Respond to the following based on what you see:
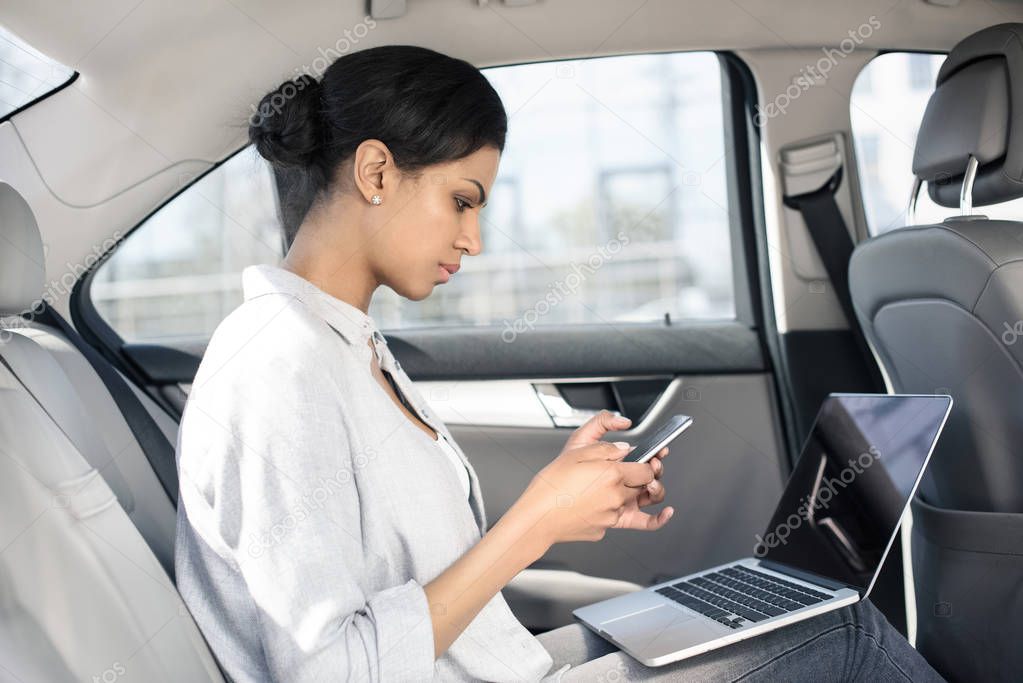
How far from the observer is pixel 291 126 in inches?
47.5

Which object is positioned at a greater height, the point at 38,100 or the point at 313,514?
the point at 38,100

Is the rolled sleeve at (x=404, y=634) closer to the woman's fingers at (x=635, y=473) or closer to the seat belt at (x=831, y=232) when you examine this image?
the woman's fingers at (x=635, y=473)

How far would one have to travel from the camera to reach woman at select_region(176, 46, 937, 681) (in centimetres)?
92

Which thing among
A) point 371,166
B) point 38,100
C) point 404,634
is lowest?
point 404,634

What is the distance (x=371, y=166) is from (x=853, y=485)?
3.02ft

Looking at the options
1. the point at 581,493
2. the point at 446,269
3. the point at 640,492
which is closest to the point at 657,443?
the point at 640,492

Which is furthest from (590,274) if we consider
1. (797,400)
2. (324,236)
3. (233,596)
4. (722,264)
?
(233,596)

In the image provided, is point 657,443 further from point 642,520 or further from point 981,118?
point 981,118

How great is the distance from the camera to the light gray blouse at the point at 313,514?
35.7 inches

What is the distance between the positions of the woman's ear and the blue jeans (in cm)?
64

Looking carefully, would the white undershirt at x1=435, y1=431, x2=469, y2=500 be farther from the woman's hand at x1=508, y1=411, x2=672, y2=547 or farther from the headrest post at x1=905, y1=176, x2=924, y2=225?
→ the headrest post at x1=905, y1=176, x2=924, y2=225

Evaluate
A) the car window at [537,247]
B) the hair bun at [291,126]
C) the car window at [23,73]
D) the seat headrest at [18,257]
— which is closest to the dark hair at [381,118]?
the hair bun at [291,126]

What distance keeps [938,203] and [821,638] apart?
0.81 metres

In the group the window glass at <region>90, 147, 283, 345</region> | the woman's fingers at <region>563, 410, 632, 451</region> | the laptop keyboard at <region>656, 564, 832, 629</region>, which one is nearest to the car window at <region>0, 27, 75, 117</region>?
the window glass at <region>90, 147, 283, 345</region>
